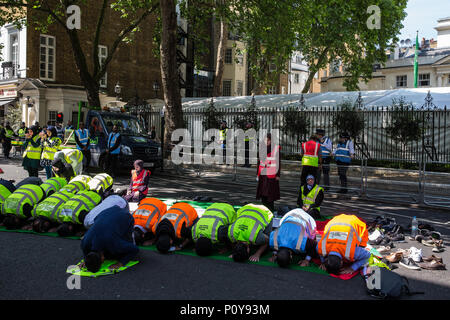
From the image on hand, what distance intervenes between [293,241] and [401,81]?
43.4 m

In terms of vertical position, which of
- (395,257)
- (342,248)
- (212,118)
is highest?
(212,118)

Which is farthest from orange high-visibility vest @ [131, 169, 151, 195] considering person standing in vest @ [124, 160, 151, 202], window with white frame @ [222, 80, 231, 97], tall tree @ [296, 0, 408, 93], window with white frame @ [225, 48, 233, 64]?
window with white frame @ [225, 48, 233, 64]

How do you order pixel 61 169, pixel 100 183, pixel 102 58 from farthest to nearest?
pixel 102 58, pixel 61 169, pixel 100 183

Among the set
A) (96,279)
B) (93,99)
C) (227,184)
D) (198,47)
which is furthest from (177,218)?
(198,47)

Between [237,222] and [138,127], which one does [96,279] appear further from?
[138,127]

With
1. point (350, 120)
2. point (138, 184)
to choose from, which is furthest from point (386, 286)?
point (350, 120)

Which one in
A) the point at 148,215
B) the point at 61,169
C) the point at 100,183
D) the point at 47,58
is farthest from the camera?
the point at 47,58

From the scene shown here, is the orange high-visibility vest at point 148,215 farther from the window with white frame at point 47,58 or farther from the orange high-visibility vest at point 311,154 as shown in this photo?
the window with white frame at point 47,58

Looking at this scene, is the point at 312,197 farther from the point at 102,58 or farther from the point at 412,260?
the point at 102,58

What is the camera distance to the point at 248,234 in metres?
6.23

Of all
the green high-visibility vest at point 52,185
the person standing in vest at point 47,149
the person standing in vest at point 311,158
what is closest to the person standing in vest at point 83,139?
the person standing in vest at point 47,149

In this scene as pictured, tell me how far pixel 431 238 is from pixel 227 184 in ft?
26.9

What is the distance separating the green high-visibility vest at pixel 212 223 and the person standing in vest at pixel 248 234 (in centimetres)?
18

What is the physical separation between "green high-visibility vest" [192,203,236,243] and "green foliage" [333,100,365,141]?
12847mm
